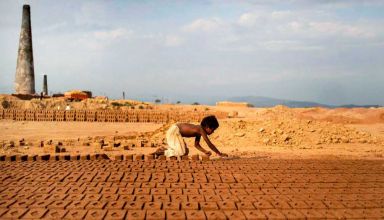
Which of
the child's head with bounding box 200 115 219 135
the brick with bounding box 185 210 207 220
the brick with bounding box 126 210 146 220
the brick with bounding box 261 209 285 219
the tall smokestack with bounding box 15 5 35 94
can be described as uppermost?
the tall smokestack with bounding box 15 5 35 94

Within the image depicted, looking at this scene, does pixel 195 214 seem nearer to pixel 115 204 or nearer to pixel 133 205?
pixel 133 205

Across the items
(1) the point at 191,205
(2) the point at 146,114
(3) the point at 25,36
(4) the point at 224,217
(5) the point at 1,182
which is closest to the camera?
(4) the point at 224,217

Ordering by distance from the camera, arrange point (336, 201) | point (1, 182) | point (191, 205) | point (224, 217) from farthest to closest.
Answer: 1. point (1, 182)
2. point (336, 201)
3. point (191, 205)
4. point (224, 217)

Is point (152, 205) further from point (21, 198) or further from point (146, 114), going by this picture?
point (146, 114)

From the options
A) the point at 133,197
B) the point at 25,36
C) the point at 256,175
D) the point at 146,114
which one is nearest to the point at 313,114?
the point at 146,114

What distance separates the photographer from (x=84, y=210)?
3945mm

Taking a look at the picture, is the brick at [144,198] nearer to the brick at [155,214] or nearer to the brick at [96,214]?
the brick at [155,214]

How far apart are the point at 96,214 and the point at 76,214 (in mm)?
185

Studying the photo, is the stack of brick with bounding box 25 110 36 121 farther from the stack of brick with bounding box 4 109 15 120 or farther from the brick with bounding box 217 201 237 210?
the brick with bounding box 217 201 237 210

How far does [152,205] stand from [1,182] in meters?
2.19

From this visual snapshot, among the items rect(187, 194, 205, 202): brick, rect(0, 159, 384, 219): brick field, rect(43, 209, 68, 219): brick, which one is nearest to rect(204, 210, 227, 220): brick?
rect(0, 159, 384, 219): brick field

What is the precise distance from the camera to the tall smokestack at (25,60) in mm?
23234

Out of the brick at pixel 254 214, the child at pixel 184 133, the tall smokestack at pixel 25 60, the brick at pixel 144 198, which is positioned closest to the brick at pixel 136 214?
the brick at pixel 144 198

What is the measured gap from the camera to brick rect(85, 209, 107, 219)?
12.4ft
